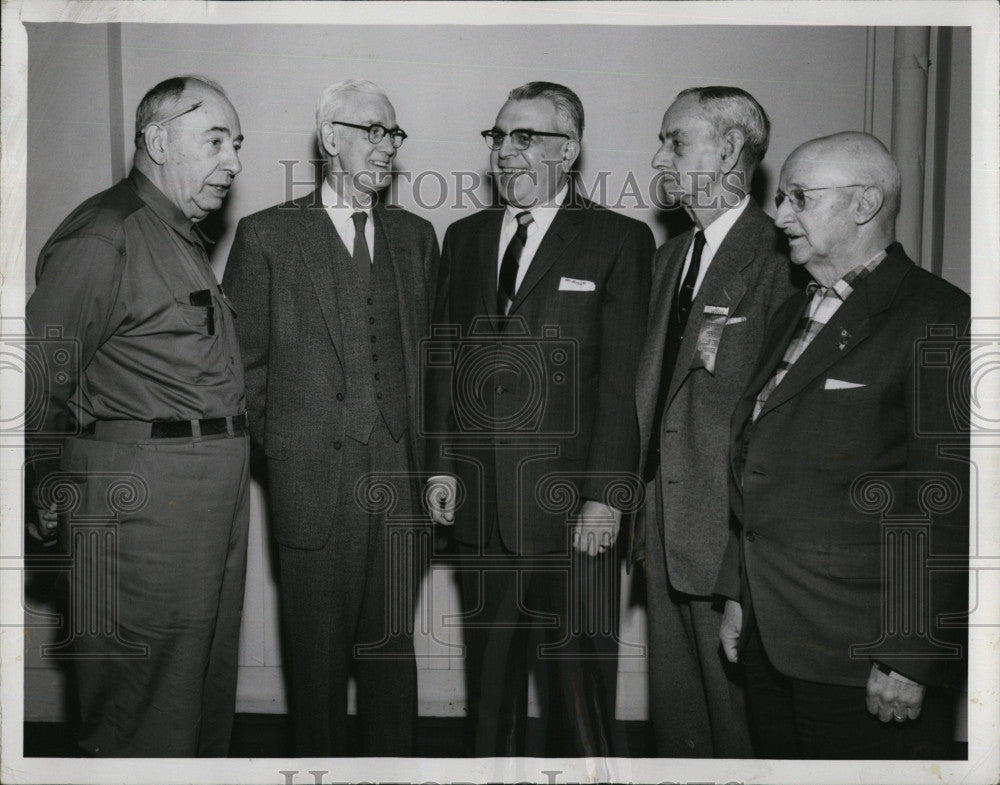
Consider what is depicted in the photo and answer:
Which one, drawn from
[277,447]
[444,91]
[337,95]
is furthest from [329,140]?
[277,447]

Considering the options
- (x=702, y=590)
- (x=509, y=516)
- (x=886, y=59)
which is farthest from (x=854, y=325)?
(x=886, y=59)

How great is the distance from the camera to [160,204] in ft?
9.57

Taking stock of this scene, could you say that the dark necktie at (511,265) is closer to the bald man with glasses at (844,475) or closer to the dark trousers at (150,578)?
the bald man with glasses at (844,475)

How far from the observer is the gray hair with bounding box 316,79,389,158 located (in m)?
3.13

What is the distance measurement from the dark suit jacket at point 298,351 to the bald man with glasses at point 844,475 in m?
1.12

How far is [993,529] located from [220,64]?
2951mm

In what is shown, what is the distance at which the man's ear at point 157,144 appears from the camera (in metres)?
2.96

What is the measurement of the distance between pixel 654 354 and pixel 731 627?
82 centimetres

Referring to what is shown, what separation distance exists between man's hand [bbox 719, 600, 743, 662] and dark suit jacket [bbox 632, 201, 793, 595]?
0.13 m

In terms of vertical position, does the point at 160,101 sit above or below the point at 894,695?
above

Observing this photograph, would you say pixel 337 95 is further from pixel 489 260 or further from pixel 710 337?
pixel 710 337

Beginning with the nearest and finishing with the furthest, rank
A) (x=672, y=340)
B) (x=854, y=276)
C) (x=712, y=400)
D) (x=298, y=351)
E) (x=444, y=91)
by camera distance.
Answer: (x=854, y=276), (x=712, y=400), (x=672, y=340), (x=298, y=351), (x=444, y=91)

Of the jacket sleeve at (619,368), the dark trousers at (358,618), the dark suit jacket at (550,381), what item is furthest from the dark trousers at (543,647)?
the jacket sleeve at (619,368)

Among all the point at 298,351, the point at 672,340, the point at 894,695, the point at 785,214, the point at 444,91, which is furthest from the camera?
the point at 444,91
